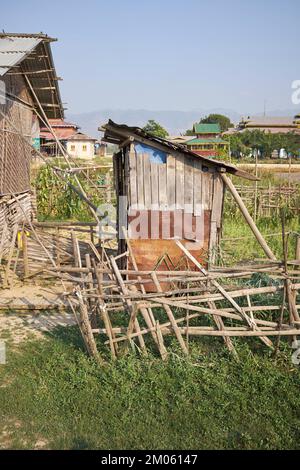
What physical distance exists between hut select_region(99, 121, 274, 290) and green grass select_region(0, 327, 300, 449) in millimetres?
2414

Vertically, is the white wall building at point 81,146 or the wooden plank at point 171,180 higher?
the white wall building at point 81,146

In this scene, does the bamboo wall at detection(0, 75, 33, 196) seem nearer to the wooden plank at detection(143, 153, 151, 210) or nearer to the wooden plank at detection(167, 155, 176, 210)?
the wooden plank at detection(143, 153, 151, 210)

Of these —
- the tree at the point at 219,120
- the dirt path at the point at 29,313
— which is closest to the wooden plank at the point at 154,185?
the dirt path at the point at 29,313

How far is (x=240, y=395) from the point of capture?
14.9 ft

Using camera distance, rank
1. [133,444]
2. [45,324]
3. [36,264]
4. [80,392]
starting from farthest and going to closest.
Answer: [36,264] → [45,324] → [80,392] → [133,444]

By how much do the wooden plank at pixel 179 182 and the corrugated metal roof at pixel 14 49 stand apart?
10.7 ft

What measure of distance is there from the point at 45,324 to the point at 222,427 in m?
3.64

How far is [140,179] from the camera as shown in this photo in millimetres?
7441

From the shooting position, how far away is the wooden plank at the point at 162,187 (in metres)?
7.40

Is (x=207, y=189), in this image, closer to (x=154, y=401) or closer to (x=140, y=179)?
(x=140, y=179)

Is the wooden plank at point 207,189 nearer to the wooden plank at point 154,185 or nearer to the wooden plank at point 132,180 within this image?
the wooden plank at point 154,185

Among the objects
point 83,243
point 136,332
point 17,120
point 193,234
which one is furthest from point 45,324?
point 17,120

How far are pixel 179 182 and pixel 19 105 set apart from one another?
5.92m

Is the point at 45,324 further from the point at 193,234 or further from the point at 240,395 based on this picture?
the point at 240,395
